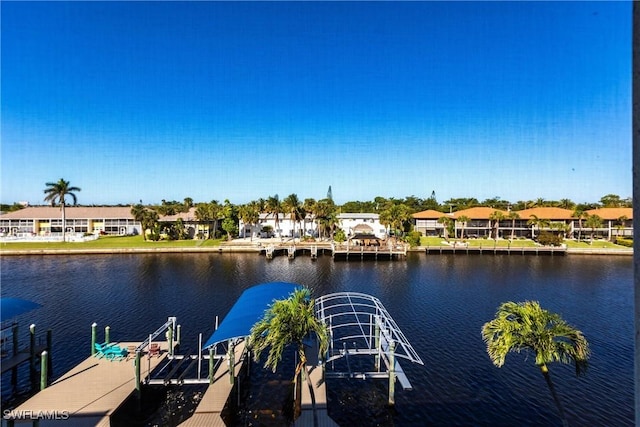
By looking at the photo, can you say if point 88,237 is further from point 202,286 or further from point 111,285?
point 202,286

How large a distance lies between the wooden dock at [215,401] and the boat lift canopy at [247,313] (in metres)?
2.17

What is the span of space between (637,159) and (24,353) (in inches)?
1214

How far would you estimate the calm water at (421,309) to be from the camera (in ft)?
62.0

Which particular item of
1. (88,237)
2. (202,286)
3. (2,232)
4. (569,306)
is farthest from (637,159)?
(2,232)

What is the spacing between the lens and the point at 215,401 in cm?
1694

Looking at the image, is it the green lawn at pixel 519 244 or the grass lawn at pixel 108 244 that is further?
the green lawn at pixel 519 244

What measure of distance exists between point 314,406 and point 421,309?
23136 mm

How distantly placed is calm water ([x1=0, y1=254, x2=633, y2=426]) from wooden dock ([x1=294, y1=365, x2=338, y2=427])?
170cm

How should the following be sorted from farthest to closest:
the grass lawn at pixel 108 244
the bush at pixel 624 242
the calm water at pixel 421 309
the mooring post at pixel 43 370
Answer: the bush at pixel 624 242, the grass lawn at pixel 108 244, the calm water at pixel 421 309, the mooring post at pixel 43 370

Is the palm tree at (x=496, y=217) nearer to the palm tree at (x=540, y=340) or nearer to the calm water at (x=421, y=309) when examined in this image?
the calm water at (x=421, y=309)

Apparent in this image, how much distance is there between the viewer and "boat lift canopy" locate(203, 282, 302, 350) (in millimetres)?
18031

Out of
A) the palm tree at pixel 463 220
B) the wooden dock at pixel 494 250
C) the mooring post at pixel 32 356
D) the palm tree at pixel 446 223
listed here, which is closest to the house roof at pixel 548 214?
the palm tree at pixel 463 220

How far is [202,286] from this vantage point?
44.0m

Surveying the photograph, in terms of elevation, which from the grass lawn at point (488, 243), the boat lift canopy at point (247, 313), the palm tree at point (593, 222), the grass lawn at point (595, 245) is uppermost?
the palm tree at point (593, 222)
